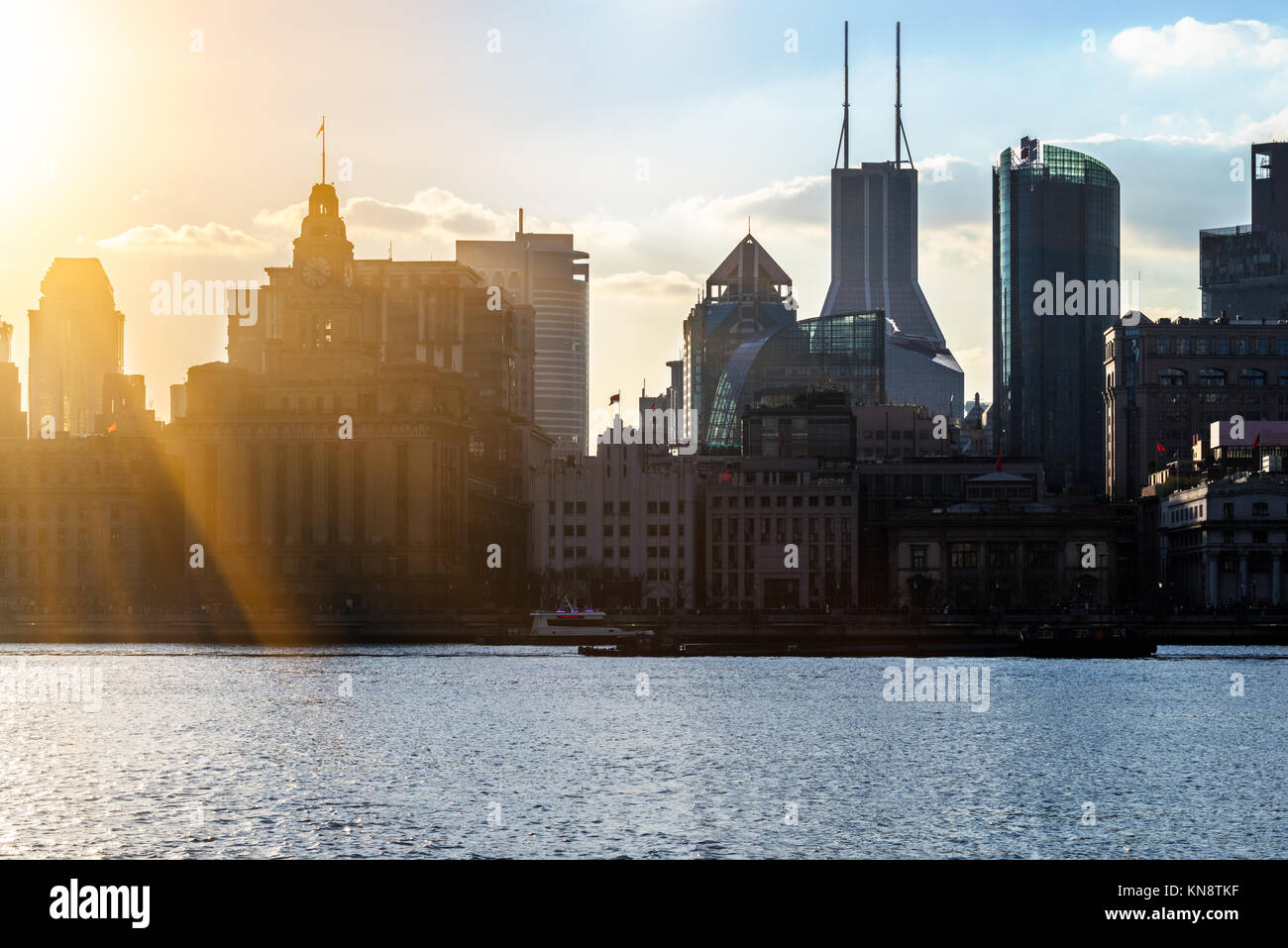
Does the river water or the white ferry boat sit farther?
the white ferry boat

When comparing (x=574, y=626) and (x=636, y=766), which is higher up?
(x=574, y=626)

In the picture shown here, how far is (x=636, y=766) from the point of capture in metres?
75.5

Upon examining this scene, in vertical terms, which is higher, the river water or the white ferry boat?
the white ferry boat

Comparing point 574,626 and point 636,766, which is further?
point 574,626

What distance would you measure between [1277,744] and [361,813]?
147ft

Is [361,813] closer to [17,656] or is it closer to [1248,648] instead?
[17,656]

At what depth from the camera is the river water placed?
5597 cm

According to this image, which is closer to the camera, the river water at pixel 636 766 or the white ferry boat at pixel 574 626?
the river water at pixel 636 766

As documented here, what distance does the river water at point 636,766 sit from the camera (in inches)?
2203

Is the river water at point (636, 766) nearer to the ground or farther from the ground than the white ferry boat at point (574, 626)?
nearer to the ground

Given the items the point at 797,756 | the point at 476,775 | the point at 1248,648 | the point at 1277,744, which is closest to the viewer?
the point at 476,775

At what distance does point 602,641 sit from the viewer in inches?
6895
